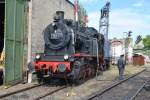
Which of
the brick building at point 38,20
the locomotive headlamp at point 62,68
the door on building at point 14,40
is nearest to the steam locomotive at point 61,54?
the locomotive headlamp at point 62,68

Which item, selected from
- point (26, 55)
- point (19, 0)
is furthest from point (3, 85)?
point (19, 0)

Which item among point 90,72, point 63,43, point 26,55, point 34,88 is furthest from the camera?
point 90,72

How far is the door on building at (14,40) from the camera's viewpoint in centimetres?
1905

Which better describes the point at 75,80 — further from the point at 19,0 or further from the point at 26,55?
the point at 19,0

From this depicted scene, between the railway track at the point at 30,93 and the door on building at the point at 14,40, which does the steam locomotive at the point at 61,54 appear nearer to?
the railway track at the point at 30,93

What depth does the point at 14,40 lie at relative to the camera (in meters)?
19.8

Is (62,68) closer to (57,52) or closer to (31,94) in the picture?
(57,52)

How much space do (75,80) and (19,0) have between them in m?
5.41

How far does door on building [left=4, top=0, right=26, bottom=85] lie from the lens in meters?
19.0

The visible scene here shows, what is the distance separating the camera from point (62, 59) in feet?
64.3

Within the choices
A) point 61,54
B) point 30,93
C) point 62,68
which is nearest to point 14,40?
point 61,54

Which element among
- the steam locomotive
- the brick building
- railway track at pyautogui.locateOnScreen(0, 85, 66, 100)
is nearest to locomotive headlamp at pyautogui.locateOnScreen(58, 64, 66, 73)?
the steam locomotive

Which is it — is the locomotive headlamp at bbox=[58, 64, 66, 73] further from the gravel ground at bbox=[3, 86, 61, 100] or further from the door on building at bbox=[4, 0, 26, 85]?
the door on building at bbox=[4, 0, 26, 85]

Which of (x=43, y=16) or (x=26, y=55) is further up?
(x=43, y=16)
